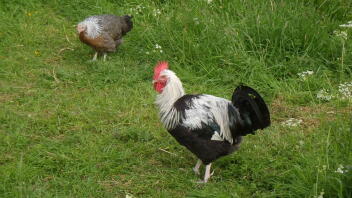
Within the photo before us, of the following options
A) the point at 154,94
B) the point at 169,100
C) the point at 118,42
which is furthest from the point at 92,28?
the point at 169,100

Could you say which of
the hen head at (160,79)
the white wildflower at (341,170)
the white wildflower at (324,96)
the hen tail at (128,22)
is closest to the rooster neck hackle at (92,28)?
the hen tail at (128,22)

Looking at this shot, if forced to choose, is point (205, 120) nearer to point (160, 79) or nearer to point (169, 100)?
point (169, 100)

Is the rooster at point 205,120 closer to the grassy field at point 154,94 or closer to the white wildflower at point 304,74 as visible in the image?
the grassy field at point 154,94

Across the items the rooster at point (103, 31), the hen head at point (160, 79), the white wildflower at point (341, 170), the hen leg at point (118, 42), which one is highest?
the white wildflower at point (341, 170)

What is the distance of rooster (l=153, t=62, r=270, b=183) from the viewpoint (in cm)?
432

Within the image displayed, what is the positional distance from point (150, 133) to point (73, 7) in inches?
168

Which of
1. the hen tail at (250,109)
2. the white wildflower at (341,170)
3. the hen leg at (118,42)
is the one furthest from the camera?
the hen leg at (118,42)

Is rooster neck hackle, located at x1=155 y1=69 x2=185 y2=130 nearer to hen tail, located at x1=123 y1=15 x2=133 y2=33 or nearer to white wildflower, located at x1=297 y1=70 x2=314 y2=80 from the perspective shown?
white wildflower, located at x1=297 y1=70 x2=314 y2=80

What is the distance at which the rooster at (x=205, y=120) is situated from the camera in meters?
4.32

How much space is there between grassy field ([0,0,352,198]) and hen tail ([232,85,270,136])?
425 millimetres

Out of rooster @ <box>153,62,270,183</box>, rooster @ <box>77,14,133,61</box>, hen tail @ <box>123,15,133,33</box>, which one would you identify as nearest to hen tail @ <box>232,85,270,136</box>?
rooster @ <box>153,62,270,183</box>

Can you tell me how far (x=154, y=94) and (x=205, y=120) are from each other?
6.30 ft

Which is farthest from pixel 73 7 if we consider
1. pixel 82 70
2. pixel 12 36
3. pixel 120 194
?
pixel 120 194

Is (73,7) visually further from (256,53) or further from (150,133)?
(150,133)
